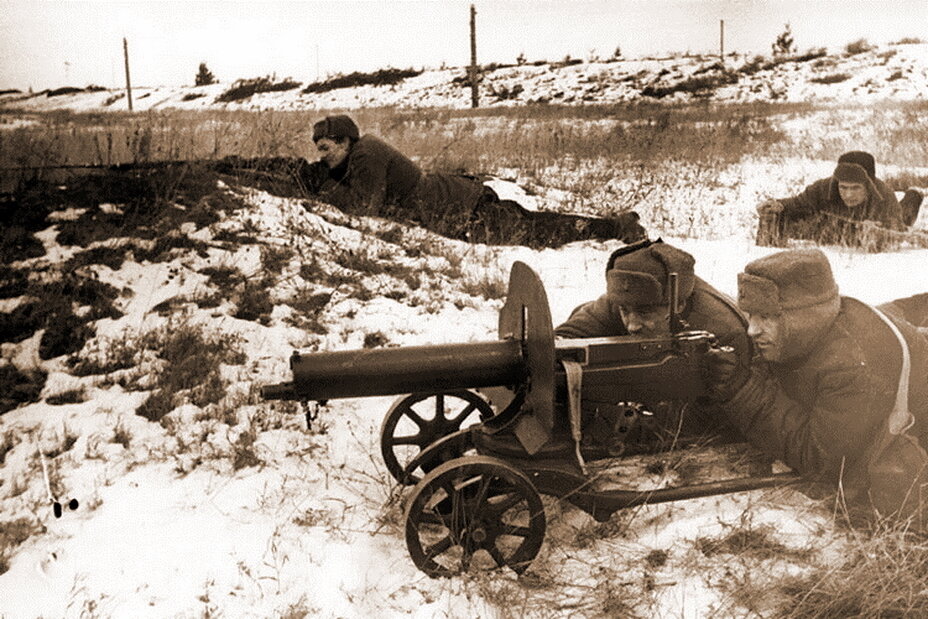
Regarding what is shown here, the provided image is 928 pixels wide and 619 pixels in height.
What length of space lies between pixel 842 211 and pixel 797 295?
4801mm

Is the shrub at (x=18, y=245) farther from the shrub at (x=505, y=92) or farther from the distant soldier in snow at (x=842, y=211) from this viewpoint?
the shrub at (x=505, y=92)

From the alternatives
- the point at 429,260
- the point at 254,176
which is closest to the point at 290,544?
the point at 429,260

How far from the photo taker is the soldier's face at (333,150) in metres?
7.52

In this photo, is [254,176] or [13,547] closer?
[13,547]

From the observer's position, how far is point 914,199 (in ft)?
26.3

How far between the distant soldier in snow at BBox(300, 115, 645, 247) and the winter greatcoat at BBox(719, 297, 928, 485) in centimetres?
385

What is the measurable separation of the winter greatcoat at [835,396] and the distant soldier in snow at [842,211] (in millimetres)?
4148

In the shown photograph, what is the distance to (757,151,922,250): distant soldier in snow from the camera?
753 centimetres

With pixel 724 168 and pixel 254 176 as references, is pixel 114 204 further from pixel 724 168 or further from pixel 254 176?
pixel 724 168

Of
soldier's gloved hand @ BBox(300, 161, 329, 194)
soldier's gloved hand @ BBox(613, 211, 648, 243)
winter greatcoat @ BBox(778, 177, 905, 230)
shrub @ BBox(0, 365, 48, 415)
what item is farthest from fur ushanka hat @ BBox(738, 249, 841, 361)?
soldier's gloved hand @ BBox(300, 161, 329, 194)

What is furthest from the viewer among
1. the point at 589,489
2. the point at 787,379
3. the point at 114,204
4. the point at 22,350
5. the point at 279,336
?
the point at 114,204

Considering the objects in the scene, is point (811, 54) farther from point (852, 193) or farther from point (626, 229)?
point (626, 229)

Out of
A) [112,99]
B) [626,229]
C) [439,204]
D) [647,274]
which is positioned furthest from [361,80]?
[647,274]

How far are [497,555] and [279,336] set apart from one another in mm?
2459
